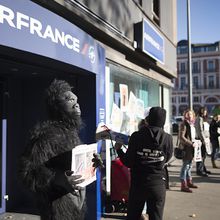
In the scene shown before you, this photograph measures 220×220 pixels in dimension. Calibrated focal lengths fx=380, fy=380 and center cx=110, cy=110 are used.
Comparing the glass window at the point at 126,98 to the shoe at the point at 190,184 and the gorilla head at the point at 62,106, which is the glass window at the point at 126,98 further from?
the gorilla head at the point at 62,106

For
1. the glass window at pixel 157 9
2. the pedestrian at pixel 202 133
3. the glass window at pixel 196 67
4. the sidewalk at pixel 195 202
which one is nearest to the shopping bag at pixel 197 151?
the sidewalk at pixel 195 202

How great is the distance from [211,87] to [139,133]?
81.8m

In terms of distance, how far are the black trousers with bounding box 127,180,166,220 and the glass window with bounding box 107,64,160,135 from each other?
314 cm

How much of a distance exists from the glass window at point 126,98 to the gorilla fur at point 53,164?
4.30 m

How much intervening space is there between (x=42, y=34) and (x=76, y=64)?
0.93m

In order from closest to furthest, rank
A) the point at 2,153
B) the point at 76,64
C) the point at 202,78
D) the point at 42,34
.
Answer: the point at 42,34 < the point at 76,64 < the point at 2,153 < the point at 202,78

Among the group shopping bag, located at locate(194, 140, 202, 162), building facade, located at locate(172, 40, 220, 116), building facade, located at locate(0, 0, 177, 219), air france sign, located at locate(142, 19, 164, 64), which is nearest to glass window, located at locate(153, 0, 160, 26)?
air france sign, located at locate(142, 19, 164, 64)

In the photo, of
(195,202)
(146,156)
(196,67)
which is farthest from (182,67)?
(146,156)

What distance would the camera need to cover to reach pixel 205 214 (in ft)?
21.0

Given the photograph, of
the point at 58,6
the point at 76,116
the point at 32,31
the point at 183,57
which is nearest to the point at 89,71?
the point at 58,6

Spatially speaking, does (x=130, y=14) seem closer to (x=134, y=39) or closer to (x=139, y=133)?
(x=134, y=39)

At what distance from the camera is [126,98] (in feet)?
28.5

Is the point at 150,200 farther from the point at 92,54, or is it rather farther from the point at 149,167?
the point at 92,54

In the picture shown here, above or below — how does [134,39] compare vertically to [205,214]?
above
